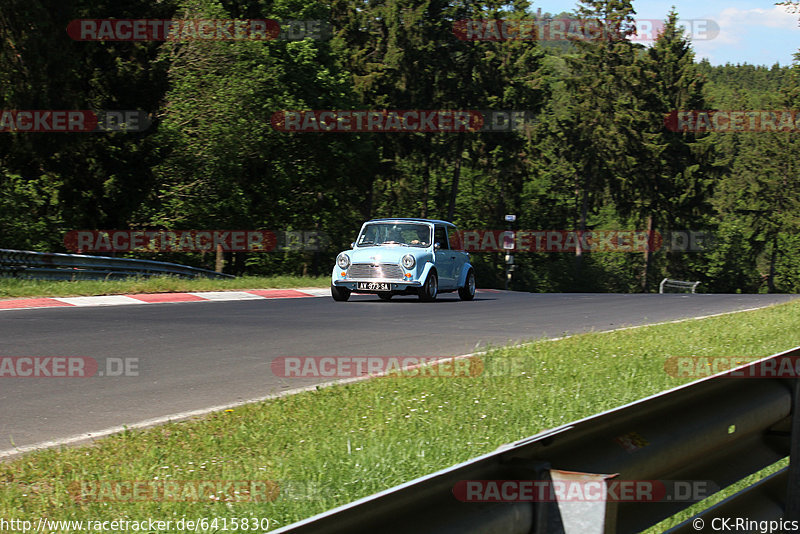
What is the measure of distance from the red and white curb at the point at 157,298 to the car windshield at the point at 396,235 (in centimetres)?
262

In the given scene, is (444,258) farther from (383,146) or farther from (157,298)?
(383,146)

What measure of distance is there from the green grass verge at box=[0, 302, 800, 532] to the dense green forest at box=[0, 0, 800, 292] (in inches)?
920

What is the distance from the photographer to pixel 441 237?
19828mm

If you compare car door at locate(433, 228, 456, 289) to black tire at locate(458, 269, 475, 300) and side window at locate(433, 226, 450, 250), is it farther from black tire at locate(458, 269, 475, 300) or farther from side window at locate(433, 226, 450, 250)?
black tire at locate(458, 269, 475, 300)

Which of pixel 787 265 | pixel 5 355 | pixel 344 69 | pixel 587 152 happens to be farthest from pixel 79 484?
pixel 787 265

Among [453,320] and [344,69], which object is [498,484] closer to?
[453,320]

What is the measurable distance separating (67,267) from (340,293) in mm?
7799

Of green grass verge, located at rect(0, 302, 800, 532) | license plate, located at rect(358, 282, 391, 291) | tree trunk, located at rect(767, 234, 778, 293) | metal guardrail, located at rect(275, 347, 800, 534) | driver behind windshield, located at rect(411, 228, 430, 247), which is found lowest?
tree trunk, located at rect(767, 234, 778, 293)

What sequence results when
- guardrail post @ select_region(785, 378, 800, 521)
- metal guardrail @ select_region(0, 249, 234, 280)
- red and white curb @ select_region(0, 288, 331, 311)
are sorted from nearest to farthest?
1. guardrail post @ select_region(785, 378, 800, 521)
2. red and white curb @ select_region(0, 288, 331, 311)
3. metal guardrail @ select_region(0, 249, 234, 280)

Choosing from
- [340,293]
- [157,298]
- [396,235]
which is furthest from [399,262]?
[157,298]

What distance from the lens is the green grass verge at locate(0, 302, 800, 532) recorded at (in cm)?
416

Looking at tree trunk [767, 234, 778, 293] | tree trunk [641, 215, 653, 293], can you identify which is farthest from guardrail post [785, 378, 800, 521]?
tree trunk [767, 234, 778, 293]

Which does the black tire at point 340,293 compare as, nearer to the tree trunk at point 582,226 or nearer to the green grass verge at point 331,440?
the green grass verge at point 331,440

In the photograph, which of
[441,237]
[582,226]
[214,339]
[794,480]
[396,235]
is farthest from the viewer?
[582,226]
